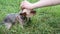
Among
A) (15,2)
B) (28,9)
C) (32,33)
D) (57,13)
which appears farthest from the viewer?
(15,2)

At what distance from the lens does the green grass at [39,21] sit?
11.5 feet

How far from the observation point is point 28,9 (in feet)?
10.7

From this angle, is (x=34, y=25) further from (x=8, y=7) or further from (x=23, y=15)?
(x=8, y=7)

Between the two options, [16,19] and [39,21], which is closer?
[16,19]

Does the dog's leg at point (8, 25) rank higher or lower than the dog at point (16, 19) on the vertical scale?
lower

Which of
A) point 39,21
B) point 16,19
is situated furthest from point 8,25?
point 39,21

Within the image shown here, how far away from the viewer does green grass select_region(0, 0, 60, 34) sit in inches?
138

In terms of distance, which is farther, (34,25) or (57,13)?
(57,13)

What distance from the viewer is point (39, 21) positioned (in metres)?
3.87

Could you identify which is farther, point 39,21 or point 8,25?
point 39,21

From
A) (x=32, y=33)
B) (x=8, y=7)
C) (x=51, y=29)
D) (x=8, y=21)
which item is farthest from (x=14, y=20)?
(x=8, y=7)

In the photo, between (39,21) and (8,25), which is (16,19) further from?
(39,21)

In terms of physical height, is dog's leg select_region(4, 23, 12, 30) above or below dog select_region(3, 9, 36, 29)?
below

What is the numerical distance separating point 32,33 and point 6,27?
39cm
